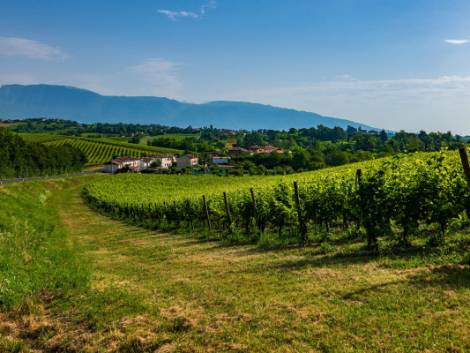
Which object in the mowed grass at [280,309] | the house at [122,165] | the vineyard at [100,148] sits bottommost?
the house at [122,165]

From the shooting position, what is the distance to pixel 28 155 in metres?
99.4

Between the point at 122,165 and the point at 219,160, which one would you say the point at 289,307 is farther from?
the point at 219,160

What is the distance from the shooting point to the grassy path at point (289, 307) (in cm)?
634

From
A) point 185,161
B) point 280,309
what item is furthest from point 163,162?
point 280,309

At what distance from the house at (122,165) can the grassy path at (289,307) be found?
405ft

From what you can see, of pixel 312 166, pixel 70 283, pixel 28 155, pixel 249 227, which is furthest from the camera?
pixel 312 166

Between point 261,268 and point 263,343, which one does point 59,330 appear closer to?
point 263,343

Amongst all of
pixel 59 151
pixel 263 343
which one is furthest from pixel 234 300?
pixel 59 151

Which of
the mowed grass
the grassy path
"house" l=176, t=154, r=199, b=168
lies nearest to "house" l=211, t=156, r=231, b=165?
"house" l=176, t=154, r=199, b=168

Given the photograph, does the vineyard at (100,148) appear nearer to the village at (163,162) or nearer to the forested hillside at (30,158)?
the village at (163,162)

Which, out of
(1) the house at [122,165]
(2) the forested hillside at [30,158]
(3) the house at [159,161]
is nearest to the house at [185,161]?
(3) the house at [159,161]

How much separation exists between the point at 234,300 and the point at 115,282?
4866 millimetres

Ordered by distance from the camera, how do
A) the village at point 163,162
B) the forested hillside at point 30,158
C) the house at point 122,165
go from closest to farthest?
the forested hillside at point 30,158, the house at point 122,165, the village at point 163,162

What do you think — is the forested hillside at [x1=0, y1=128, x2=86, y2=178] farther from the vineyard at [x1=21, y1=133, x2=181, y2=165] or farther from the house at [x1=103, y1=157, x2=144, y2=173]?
the vineyard at [x1=21, y1=133, x2=181, y2=165]
